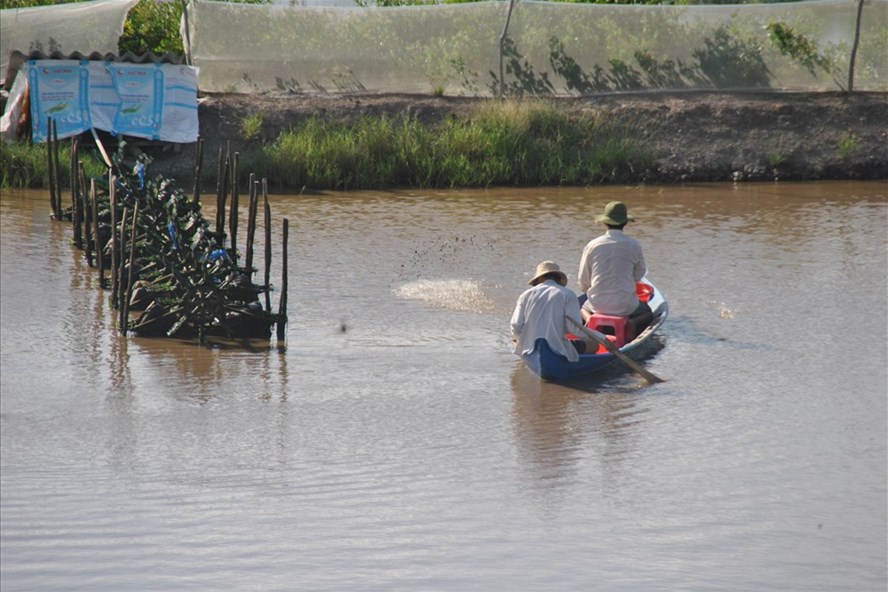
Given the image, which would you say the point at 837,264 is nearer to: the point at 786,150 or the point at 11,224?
the point at 786,150

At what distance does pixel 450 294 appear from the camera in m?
Answer: 14.1

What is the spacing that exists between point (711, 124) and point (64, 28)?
11.2 m

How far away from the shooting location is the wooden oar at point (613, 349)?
10.6 meters

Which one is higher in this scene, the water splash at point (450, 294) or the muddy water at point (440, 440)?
the water splash at point (450, 294)

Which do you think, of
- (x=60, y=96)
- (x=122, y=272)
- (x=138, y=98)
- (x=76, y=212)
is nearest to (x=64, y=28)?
(x=60, y=96)

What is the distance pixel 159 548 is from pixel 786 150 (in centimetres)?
1851

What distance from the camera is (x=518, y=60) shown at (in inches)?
945

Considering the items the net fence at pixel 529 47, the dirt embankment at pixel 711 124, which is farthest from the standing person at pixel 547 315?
the net fence at pixel 529 47

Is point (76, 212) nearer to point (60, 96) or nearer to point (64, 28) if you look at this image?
point (60, 96)

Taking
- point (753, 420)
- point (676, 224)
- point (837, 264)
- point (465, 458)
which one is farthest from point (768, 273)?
point (465, 458)

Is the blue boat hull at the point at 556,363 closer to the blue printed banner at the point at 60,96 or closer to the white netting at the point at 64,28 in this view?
the blue printed banner at the point at 60,96

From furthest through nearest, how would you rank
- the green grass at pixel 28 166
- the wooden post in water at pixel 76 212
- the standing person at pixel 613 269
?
1. the green grass at pixel 28 166
2. the wooden post in water at pixel 76 212
3. the standing person at pixel 613 269

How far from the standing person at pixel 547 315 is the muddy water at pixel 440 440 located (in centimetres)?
36

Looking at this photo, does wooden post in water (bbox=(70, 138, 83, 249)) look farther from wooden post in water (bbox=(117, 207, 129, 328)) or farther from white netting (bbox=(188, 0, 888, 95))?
white netting (bbox=(188, 0, 888, 95))
